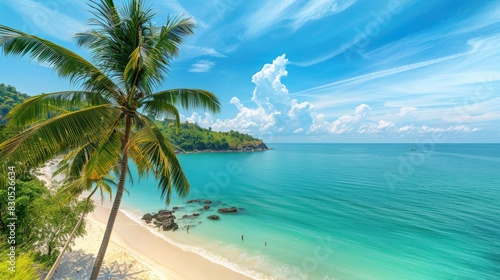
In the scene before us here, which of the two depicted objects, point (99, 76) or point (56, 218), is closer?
point (99, 76)

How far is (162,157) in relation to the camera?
634 centimetres

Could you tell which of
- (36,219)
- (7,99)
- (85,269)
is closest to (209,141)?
(7,99)

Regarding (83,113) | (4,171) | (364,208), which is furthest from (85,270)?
(364,208)

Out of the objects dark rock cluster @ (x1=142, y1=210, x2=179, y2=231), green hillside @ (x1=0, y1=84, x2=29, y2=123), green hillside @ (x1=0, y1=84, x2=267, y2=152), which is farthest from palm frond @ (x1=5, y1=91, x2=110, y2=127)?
green hillside @ (x1=0, y1=84, x2=267, y2=152)

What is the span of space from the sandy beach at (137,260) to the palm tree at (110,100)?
758 cm

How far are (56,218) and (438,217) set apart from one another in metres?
39.7

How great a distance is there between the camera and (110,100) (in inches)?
282

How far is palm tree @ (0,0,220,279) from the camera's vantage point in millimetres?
5289

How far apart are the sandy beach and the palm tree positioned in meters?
7.58

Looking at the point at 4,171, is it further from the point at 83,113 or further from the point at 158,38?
the point at 158,38

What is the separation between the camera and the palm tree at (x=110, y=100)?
17.4 feet

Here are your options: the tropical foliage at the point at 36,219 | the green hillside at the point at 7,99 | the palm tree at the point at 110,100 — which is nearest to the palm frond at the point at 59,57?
the palm tree at the point at 110,100

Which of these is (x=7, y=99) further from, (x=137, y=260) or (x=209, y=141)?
(x=137, y=260)

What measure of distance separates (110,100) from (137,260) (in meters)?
13.2
